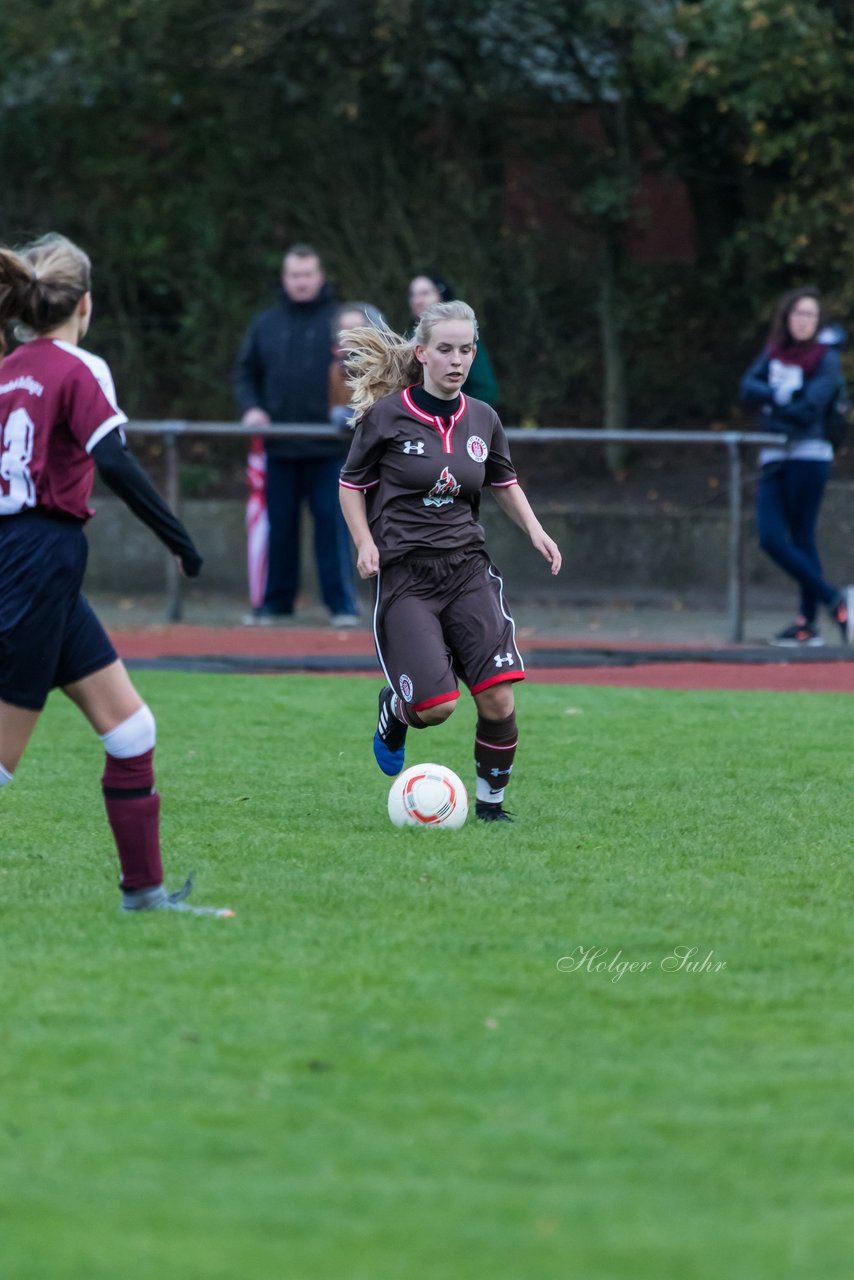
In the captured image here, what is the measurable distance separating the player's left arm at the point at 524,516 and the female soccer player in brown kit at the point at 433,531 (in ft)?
0.04

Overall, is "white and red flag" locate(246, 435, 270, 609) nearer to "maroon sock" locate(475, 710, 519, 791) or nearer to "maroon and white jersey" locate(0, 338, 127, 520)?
"maroon sock" locate(475, 710, 519, 791)

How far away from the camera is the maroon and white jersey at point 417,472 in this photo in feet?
21.7

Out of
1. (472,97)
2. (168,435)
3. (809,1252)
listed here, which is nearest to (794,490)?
(168,435)

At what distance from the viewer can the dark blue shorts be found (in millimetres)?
4988

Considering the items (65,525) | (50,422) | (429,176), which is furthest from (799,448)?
(50,422)

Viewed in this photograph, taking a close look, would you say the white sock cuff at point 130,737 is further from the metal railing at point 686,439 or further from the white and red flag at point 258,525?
the white and red flag at point 258,525

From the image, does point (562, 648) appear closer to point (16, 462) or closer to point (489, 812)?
point (489, 812)

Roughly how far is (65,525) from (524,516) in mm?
2156

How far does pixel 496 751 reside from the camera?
648 centimetres

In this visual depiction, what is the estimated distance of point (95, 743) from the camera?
8.45 m

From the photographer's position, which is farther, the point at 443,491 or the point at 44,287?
the point at 443,491

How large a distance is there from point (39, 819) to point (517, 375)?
1078 cm

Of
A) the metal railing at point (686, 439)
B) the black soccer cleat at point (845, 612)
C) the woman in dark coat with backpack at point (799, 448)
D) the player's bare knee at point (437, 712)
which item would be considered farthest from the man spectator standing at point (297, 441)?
the player's bare knee at point (437, 712)

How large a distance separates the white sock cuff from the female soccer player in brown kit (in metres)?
1.49
